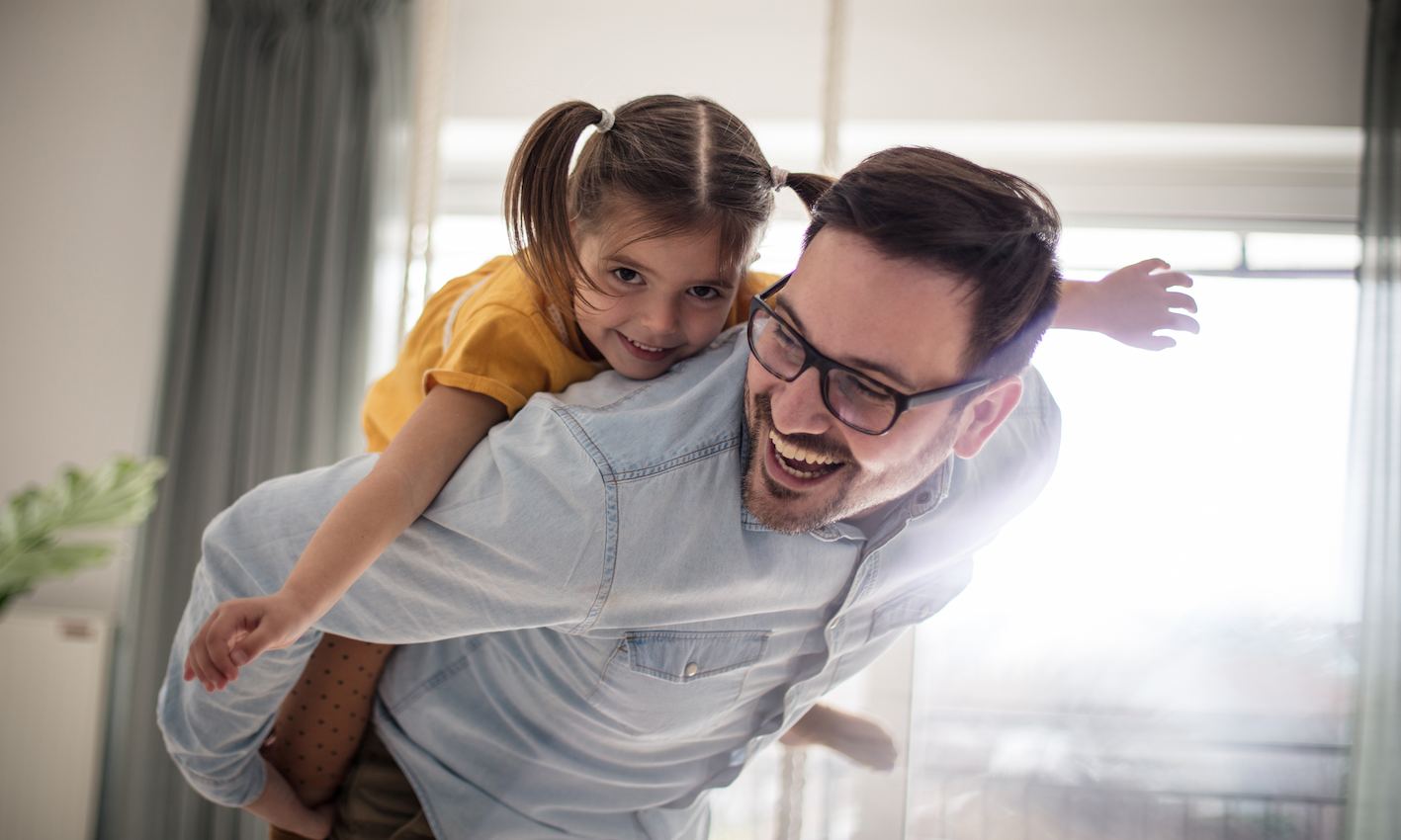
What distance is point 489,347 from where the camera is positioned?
3.22 feet

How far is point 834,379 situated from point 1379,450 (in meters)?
2.31

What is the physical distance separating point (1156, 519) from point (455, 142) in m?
2.21

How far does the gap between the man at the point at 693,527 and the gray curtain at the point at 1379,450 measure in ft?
6.45

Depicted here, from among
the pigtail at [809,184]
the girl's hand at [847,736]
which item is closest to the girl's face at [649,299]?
the pigtail at [809,184]

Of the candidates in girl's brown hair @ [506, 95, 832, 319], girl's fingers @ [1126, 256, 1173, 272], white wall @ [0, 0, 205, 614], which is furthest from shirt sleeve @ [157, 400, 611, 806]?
white wall @ [0, 0, 205, 614]

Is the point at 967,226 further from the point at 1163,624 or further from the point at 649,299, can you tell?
the point at 1163,624

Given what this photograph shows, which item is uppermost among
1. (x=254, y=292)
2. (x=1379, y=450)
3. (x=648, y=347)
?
(x=254, y=292)

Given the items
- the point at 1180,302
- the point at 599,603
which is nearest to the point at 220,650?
the point at 599,603

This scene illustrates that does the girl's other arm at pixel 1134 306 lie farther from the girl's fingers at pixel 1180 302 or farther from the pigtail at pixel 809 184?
the pigtail at pixel 809 184

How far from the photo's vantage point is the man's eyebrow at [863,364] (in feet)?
2.84

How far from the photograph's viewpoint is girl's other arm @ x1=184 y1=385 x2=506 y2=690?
0.76m

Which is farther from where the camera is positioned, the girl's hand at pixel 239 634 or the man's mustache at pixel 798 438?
the man's mustache at pixel 798 438

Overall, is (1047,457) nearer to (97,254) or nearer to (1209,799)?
(1209,799)

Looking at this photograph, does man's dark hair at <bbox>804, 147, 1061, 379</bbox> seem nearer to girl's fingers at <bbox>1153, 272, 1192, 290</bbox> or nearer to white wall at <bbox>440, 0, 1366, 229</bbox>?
girl's fingers at <bbox>1153, 272, 1192, 290</bbox>
